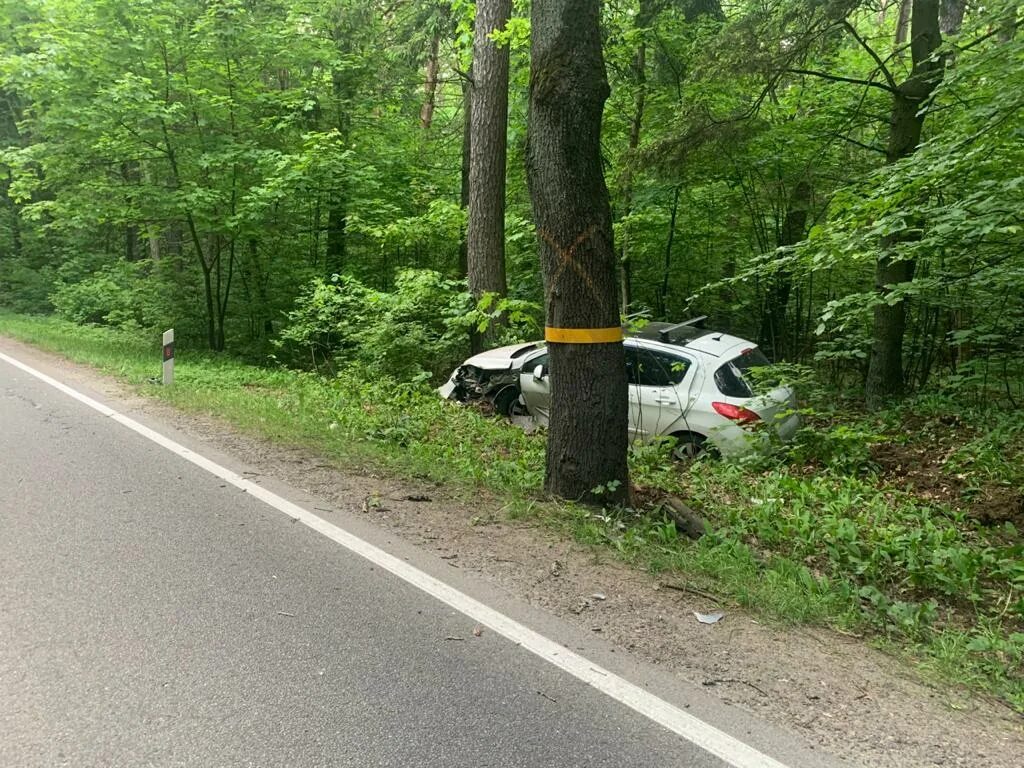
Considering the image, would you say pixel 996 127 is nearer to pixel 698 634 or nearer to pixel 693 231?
pixel 698 634

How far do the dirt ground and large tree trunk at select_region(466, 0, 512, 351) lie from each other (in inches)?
244

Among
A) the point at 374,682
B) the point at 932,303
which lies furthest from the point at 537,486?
the point at 932,303

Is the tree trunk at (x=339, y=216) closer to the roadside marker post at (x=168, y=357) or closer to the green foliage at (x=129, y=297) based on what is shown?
the green foliage at (x=129, y=297)

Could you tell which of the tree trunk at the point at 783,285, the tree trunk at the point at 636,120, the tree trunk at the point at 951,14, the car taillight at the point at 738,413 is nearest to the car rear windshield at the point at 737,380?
the car taillight at the point at 738,413

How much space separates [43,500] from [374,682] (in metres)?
3.82

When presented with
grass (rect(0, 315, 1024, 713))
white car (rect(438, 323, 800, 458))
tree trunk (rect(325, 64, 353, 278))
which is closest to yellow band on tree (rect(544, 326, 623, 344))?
grass (rect(0, 315, 1024, 713))

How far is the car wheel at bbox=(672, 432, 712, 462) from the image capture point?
26.0 feet

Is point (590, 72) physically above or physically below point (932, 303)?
above

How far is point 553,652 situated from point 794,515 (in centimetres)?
305

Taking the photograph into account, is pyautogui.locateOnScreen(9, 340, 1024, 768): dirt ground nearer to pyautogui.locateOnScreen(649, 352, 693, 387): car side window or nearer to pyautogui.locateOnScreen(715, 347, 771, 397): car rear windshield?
pyautogui.locateOnScreen(649, 352, 693, 387): car side window

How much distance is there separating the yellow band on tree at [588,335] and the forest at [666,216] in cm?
54

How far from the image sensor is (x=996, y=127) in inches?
223

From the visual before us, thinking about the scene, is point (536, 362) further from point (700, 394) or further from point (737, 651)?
point (737, 651)

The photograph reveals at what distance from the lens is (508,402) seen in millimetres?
9727
